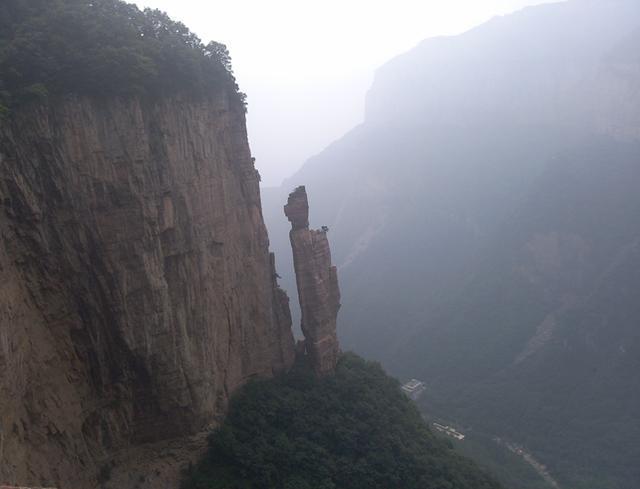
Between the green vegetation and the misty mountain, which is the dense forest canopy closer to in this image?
the green vegetation

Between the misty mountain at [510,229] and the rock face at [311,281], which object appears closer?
the rock face at [311,281]

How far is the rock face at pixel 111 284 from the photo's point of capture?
18.1m

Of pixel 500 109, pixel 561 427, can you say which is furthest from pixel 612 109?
pixel 561 427

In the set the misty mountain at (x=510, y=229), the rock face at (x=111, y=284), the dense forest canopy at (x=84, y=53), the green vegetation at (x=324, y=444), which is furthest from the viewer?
the misty mountain at (x=510, y=229)

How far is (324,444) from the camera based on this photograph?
26.5 metres

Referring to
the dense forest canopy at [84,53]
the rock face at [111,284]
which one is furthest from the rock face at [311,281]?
the dense forest canopy at [84,53]

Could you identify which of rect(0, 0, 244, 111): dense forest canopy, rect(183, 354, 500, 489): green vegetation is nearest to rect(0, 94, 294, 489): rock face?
rect(0, 0, 244, 111): dense forest canopy

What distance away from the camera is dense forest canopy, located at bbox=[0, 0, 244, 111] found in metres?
18.8

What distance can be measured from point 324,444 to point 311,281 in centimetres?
849

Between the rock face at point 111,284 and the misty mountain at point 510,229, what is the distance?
113 ft

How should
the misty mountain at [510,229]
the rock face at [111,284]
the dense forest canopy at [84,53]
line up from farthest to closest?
the misty mountain at [510,229], the dense forest canopy at [84,53], the rock face at [111,284]

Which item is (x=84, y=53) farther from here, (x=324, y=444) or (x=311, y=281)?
(x=324, y=444)

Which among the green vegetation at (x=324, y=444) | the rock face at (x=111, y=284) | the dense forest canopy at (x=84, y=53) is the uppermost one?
the dense forest canopy at (x=84, y=53)

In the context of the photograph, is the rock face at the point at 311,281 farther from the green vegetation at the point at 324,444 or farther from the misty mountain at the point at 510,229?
the misty mountain at the point at 510,229
